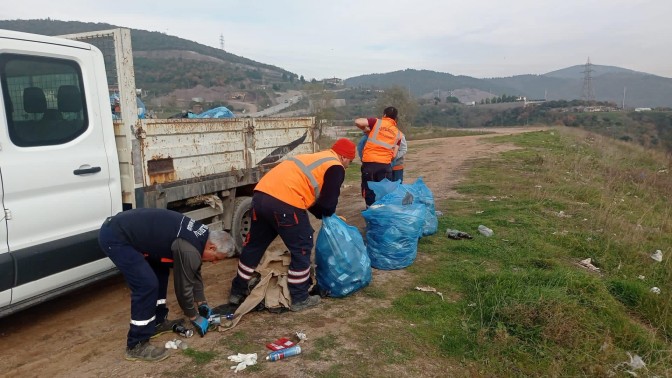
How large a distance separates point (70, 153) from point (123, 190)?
547mm

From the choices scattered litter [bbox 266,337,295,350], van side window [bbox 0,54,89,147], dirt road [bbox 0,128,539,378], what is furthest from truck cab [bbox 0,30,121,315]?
scattered litter [bbox 266,337,295,350]

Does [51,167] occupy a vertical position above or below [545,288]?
above

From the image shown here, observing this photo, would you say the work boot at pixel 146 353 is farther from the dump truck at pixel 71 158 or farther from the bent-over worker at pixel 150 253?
the dump truck at pixel 71 158

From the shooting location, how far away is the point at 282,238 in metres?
3.68

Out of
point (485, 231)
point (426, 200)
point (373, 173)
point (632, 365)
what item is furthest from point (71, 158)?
point (485, 231)

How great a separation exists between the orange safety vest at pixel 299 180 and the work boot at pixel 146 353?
1.32 m

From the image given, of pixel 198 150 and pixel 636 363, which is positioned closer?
pixel 636 363

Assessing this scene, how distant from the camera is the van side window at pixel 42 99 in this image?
300 centimetres

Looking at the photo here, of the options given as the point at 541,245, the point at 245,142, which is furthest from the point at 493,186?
the point at 245,142

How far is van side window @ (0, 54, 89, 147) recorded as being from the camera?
118 inches

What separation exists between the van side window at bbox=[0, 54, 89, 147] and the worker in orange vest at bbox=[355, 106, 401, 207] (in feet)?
10.4

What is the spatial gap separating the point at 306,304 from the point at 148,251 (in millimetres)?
1323

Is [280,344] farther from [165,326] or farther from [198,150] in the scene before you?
[198,150]

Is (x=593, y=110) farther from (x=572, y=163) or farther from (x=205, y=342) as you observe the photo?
(x=205, y=342)
